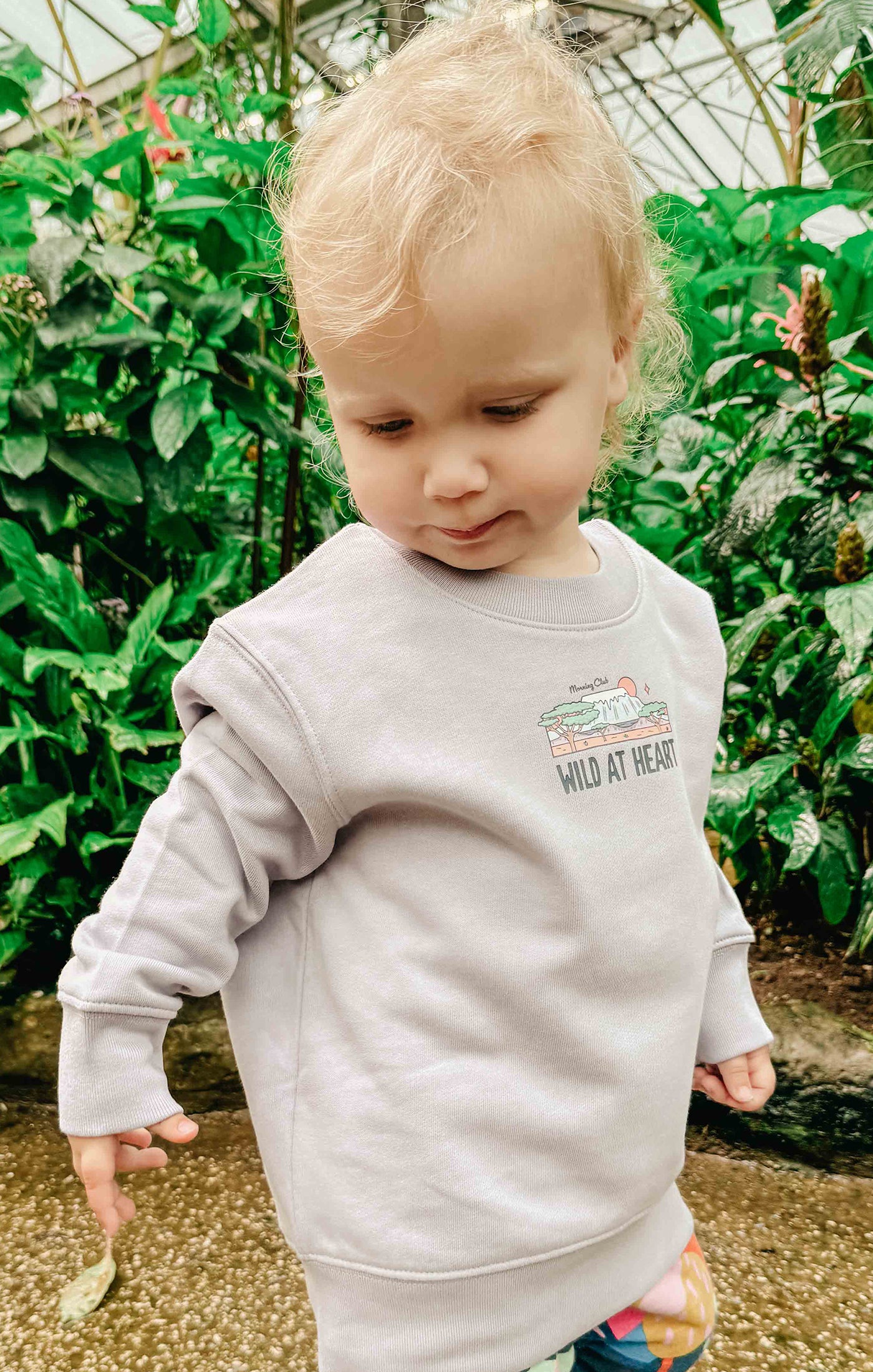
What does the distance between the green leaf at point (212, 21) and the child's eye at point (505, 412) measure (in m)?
1.34

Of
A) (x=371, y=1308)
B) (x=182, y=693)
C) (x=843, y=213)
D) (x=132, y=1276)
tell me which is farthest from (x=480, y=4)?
(x=843, y=213)

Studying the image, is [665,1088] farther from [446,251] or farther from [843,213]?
[843,213]

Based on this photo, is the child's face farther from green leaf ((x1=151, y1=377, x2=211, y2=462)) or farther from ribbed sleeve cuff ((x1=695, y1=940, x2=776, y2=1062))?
green leaf ((x1=151, y1=377, x2=211, y2=462))

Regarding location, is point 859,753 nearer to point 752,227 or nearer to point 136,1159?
point 752,227

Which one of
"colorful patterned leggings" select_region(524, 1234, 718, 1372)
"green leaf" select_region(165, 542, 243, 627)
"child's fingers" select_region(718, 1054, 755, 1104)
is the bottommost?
"colorful patterned leggings" select_region(524, 1234, 718, 1372)

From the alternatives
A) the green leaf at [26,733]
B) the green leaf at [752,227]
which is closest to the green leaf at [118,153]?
the green leaf at [26,733]

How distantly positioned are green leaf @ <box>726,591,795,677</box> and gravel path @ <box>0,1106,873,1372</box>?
2.29 ft

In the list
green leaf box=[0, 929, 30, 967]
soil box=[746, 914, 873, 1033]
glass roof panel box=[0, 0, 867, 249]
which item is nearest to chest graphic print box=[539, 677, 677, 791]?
soil box=[746, 914, 873, 1033]

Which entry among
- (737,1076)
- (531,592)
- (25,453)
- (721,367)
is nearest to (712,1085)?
(737,1076)

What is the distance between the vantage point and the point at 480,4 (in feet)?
2.57

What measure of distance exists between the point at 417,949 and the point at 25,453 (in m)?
1.06

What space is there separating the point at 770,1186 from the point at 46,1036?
1054mm

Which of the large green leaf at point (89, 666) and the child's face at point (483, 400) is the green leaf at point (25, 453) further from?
the child's face at point (483, 400)

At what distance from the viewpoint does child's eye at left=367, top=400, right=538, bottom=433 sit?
0.63 meters
